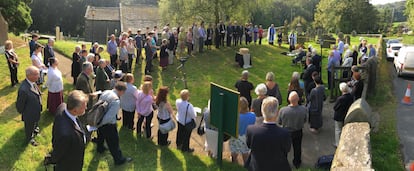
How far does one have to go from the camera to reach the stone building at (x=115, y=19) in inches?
1981

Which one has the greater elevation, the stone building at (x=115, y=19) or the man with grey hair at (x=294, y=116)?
the stone building at (x=115, y=19)

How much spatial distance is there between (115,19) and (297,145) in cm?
4714

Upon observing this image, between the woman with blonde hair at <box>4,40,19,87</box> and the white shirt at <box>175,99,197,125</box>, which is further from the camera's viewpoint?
the woman with blonde hair at <box>4,40,19,87</box>

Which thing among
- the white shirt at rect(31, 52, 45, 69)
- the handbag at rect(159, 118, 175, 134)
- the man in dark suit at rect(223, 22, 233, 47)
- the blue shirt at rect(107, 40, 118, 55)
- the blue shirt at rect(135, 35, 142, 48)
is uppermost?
the man in dark suit at rect(223, 22, 233, 47)

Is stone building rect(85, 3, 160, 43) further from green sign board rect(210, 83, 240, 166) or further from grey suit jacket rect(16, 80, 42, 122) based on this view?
green sign board rect(210, 83, 240, 166)

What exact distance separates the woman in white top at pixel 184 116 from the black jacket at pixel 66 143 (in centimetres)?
320

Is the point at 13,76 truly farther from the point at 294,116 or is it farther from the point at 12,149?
the point at 294,116

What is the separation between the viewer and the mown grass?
7945 mm

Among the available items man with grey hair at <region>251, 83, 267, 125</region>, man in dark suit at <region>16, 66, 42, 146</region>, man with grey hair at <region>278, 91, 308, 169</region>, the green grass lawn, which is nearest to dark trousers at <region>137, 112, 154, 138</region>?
the green grass lawn

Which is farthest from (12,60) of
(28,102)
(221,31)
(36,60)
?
(221,31)

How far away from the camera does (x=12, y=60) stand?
37.9 ft

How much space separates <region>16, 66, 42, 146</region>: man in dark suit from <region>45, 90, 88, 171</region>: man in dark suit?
119 inches

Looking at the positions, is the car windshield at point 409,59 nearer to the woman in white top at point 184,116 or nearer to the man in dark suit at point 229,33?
the man in dark suit at point 229,33

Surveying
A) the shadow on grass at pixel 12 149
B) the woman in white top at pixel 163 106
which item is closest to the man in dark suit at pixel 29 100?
the shadow on grass at pixel 12 149
